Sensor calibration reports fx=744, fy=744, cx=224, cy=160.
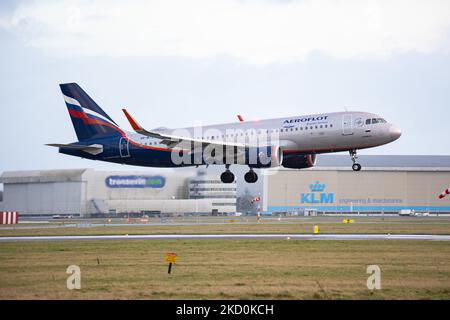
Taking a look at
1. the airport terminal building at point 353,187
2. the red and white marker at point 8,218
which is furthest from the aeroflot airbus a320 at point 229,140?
the airport terminal building at point 353,187

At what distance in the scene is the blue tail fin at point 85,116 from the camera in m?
66.8

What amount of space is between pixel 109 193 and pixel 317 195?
6032 centimetres

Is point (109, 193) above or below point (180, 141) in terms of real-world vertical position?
below

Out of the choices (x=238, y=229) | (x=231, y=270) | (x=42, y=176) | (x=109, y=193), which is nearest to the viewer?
(x=231, y=270)

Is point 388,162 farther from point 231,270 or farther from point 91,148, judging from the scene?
point 231,270

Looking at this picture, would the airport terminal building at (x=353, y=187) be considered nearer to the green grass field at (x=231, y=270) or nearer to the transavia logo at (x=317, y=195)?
the transavia logo at (x=317, y=195)

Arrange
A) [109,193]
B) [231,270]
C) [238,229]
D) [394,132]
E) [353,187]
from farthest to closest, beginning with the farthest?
1. [353,187]
2. [109,193]
3. [238,229]
4. [394,132]
5. [231,270]

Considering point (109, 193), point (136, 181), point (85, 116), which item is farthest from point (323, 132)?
point (109, 193)

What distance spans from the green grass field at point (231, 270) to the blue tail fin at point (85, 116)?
22213 millimetres

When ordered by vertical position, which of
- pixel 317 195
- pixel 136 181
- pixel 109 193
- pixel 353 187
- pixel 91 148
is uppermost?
pixel 353 187

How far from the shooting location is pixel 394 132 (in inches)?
2169
